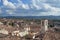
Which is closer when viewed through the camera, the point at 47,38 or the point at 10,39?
the point at 47,38

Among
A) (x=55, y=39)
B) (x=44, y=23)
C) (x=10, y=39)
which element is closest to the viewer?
(x=55, y=39)

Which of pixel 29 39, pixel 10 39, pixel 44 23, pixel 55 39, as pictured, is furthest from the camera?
pixel 44 23

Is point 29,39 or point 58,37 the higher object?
point 58,37

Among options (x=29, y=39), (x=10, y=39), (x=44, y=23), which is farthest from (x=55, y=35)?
(x=44, y=23)

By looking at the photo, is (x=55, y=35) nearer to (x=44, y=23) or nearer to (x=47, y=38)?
(x=47, y=38)

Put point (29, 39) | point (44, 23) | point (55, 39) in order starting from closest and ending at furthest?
1. point (55, 39)
2. point (29, 39)
3. point (44, 23)

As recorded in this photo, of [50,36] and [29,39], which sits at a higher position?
[50,36]

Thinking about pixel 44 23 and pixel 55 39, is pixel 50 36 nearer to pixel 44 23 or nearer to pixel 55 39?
pixel 55 39

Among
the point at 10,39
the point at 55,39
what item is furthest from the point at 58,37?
the point at 10,39

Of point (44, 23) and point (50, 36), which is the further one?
point (44, 23)
